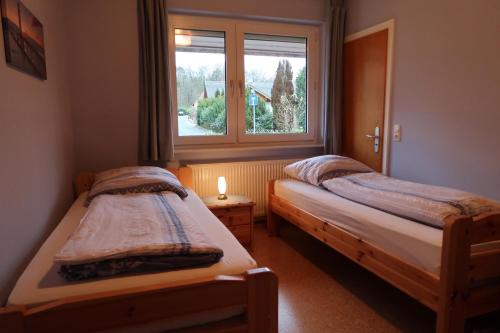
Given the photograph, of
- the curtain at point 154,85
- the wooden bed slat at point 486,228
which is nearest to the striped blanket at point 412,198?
the wooden bed slat at point 486,228

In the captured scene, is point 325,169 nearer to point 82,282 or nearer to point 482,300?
point 482,300

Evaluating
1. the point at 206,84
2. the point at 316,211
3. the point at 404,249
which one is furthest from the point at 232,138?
the point at 404,249

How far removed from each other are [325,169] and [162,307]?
6.44ft

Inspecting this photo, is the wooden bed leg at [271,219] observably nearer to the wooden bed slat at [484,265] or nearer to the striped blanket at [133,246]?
the striped blanket at [133,246]

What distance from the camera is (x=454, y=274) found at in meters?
1.40

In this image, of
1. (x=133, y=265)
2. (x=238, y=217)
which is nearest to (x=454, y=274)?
(x=133, y=265)

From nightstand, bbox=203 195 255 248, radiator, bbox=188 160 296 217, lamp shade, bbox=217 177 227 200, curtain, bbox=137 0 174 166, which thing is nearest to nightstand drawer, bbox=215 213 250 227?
nightstand, bbox=203 195 255 248

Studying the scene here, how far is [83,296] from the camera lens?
3.55ft

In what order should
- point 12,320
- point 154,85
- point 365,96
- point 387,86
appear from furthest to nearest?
point 365,96, point 387,86, point 154,85, point 12,320

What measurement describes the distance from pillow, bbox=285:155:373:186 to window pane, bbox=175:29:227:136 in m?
1.00

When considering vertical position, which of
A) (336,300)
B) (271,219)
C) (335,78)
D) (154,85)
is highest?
(335,78)

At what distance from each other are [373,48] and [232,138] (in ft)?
5.17

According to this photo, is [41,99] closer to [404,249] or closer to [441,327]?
[404,249]

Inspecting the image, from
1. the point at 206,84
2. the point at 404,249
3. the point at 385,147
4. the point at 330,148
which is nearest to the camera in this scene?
the point at 404,249
